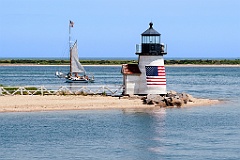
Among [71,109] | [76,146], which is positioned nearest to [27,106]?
[71,109]

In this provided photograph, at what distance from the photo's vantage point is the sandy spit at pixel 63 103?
133 ft

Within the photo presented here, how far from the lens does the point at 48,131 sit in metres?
32.1

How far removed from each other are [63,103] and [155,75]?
640 centimetres

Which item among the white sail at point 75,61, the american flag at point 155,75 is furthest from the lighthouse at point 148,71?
the white sail at point 75,61

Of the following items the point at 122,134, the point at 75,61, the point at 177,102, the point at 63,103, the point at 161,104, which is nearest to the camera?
the point at 122,134

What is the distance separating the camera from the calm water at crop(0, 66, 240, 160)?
26.2m

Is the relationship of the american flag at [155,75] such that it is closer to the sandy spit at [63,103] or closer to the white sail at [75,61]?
the sandy spit at [63,103]

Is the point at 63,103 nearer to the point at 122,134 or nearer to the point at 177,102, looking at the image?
the point at 177,102

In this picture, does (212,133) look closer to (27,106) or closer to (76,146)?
(76,146)

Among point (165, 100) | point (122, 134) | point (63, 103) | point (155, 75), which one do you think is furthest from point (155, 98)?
point (122, 134)

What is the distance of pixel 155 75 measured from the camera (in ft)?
145

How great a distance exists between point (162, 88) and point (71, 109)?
257 inches

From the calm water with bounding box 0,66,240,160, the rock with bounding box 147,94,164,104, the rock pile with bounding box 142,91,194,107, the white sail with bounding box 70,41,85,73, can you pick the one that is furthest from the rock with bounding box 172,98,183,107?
the white sail with bounding box 70,41,85,73

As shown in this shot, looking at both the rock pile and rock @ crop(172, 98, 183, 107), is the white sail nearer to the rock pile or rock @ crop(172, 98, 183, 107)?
the rock pile
